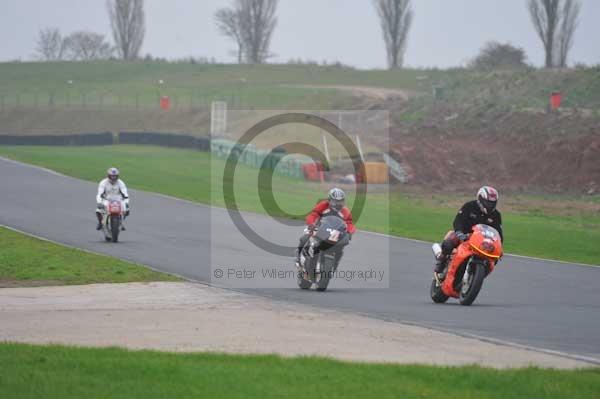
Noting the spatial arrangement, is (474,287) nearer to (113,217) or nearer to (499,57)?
(113,217)

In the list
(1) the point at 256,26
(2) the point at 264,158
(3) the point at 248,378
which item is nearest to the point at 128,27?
(1) the point at 256,26

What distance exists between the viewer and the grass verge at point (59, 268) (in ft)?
60.6

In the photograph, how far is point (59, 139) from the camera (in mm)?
62406

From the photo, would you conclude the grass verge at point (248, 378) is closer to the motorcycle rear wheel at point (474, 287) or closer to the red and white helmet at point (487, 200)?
the motorcycle rear wheel at point (474, 287)

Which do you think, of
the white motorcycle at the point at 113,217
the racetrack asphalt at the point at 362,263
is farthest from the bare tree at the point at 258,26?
the white motorcycle at the point at 113,217

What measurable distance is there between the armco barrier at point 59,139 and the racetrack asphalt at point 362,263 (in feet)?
79.5

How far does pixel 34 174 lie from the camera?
140 ft

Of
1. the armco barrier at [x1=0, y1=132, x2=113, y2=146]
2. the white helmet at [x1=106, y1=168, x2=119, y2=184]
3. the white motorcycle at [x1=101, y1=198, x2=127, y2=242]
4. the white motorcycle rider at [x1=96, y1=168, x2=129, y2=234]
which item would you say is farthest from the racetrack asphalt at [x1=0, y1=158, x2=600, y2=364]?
the armco barrier at [x1=0, y1=132, x2=113, y2=146]

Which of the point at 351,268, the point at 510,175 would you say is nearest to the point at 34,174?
the point at 510,175

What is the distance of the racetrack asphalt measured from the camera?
1396 cm

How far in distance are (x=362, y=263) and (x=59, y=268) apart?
603 centimetres

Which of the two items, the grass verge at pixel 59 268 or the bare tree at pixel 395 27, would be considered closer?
the grass verge at pixel 59 268

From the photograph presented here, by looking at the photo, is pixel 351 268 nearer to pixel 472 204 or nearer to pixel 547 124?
pixel 472 204

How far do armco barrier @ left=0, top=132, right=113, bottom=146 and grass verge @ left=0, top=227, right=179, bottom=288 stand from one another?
3951 centimetres
